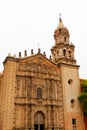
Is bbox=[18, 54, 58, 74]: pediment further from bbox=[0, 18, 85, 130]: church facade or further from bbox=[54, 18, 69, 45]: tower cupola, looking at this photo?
bbox=[54, 18, 69, 45]: tower cupola

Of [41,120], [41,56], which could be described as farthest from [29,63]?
[41,120]

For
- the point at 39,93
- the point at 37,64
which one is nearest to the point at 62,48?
the point at 37,64

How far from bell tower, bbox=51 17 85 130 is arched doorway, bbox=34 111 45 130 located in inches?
123

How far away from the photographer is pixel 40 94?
26453mm

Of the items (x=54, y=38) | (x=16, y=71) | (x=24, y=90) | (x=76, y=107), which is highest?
(x=54, y=38)

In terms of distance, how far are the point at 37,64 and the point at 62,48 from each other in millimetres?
5568

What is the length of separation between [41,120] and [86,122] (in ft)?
22.1

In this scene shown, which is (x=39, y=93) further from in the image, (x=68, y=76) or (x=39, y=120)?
(x=68, y=76)

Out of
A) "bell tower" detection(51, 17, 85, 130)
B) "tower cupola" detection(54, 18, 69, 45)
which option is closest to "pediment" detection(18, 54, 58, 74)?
"bell tower" detection(51, 17, 85, 130)

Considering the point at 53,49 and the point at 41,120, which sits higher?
the point at 53,49

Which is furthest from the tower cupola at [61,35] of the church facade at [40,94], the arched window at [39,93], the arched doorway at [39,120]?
the arched doorway at [39,120]

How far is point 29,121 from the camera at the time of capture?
24.1 meters

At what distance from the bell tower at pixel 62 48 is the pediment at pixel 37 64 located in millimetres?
1956

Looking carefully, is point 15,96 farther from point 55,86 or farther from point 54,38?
point 54,38
